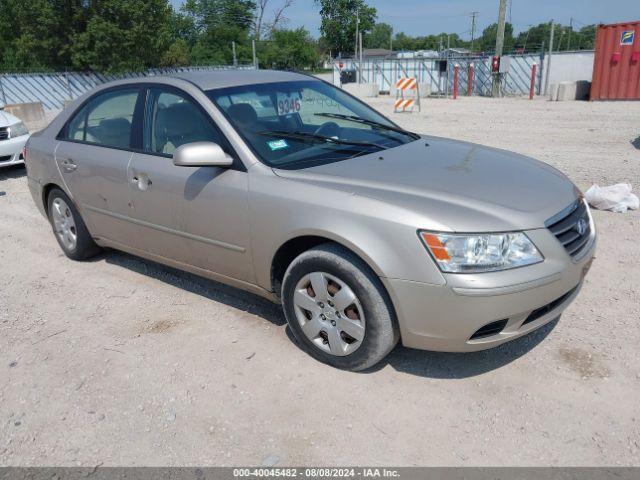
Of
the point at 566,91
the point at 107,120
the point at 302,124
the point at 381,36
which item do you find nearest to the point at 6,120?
the point at 107,120

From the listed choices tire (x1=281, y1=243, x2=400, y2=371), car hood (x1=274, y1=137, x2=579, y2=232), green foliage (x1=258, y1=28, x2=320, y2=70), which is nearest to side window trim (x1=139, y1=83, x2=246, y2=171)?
car hood (x1=274, y1=137, x2=579, y2=232)

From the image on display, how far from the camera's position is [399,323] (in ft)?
9.47

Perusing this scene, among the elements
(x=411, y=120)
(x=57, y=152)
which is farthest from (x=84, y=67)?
(x=57, y=152)

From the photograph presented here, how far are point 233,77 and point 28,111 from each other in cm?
1734

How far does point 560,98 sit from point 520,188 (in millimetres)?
20480

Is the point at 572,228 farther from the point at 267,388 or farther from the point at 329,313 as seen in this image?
the point at 267,388

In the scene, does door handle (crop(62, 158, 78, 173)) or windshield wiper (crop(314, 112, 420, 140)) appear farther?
door handle (crop(62, 158, 78, 173))

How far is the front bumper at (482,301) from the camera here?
2654 mm

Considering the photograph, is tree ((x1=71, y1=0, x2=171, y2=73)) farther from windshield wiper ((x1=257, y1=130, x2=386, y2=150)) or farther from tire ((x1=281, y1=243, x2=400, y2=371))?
tire ((x1=281, y1=243, x2=400, y2=371))

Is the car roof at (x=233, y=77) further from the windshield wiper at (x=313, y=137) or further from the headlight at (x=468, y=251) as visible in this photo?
the headlight at (x=468, y=251)

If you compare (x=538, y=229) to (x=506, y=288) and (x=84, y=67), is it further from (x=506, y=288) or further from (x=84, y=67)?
(x=84, y=67)

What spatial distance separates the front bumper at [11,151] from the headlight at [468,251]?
858 cm

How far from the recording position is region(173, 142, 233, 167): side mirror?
3.26 m

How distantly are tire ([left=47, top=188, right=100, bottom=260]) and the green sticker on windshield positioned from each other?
2274 mm
